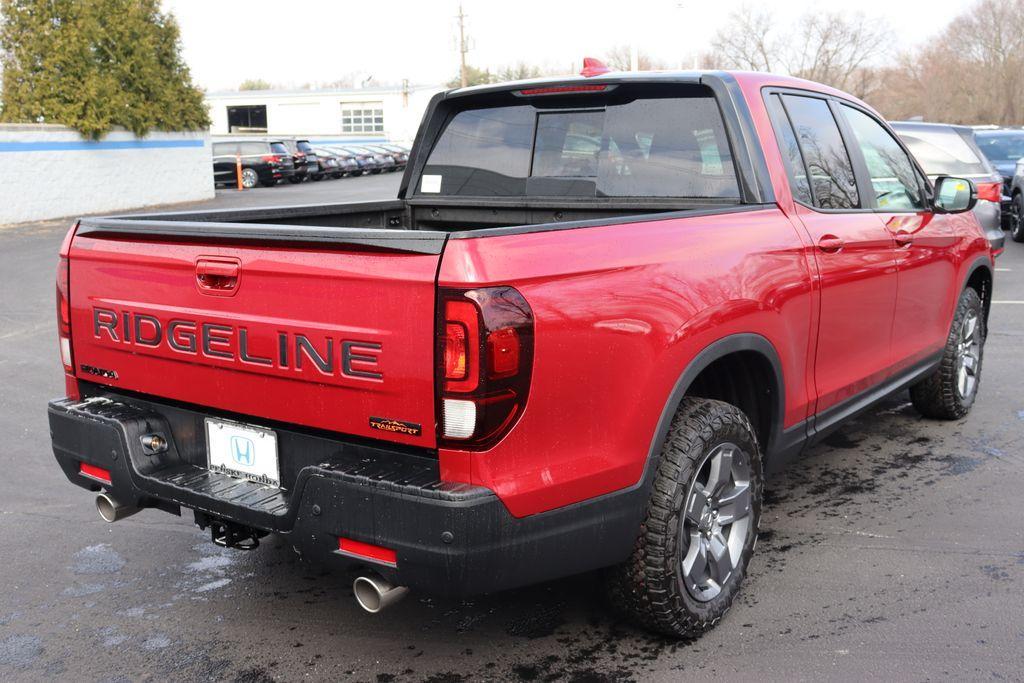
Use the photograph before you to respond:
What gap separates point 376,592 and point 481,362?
2.50 feet

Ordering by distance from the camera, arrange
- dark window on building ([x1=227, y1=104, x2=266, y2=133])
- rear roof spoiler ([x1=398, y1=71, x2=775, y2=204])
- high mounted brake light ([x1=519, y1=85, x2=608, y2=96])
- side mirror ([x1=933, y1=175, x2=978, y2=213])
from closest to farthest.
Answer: rear roof spoiler ([x1=398, y1=71, x2=775, y2=204]) < high mounted brake light ([x1=519, y1=85, x2=608, y2=96]) < side mirror ([x1=933, y1=175, x2=978, y2=213]) < dark window on building ([x1=227, y1=104, x2=266, y2=133])

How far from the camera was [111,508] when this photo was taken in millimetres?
3535

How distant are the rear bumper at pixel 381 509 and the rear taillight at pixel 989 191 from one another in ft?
28.3

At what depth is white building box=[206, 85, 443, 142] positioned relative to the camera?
7438 centimetres

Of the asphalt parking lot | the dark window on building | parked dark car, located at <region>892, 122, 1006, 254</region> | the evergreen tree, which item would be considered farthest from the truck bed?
the dark window on building

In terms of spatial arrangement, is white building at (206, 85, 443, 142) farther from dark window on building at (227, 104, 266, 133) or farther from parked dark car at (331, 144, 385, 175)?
parked dark car at (331, 144, 385, 175)

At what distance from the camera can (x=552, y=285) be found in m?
2.80

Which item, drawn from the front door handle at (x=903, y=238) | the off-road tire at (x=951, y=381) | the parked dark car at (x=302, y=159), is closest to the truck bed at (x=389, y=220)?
the front door handle at (x=903, y=238)

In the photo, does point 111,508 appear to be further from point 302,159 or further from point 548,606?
point 302,159

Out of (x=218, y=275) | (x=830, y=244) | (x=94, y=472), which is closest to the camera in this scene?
(x=218, y=275)

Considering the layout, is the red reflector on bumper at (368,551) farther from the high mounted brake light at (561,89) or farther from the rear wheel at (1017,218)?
the rear wheel at (1017,218)

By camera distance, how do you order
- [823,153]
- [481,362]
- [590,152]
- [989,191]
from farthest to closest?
[989,191], [823,153], [590,152], [481,362]

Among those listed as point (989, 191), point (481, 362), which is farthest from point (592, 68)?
point (989, 191)

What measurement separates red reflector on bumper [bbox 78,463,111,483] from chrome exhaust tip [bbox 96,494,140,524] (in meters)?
0.07
